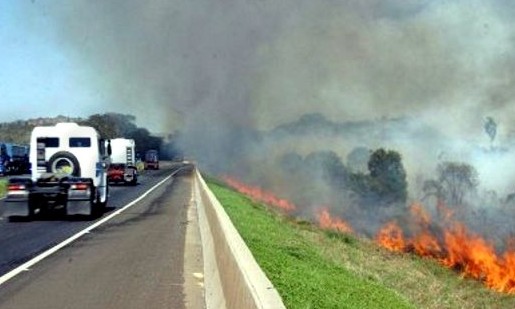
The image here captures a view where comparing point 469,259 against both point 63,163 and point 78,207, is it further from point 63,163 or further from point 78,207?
point 63,163

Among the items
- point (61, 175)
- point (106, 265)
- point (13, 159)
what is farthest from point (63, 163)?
point (13, 159)

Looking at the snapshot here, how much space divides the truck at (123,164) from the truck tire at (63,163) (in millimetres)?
26676

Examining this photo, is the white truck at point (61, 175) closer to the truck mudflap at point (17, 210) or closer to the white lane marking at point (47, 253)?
the truck mudflap at point (17, 210)

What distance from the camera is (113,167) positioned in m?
53.5

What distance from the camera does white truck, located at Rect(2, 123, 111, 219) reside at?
2355cm

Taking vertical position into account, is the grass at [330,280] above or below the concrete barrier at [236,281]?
below

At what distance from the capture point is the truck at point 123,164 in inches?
2090

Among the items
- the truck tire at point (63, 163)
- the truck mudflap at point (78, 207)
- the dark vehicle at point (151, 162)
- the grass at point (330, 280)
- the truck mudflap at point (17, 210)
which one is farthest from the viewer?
the dark vehicle at point (151, 162)

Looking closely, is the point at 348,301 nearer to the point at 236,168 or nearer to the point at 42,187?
the point at 42,187

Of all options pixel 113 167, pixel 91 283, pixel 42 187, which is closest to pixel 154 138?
pixel 113 167

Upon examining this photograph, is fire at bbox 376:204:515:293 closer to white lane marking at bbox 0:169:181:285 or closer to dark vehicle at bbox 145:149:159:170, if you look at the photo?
white lane marking at bbox 0:169:181:285

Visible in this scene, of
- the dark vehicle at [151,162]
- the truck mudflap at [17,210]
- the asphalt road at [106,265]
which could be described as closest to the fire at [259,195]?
the dark vehicle at [151,162]

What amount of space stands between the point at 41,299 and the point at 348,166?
124031 mm

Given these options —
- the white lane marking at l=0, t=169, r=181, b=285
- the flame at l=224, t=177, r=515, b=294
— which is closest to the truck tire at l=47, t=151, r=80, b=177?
the white lane marking at l=0, t=169, r=181, b=285
